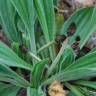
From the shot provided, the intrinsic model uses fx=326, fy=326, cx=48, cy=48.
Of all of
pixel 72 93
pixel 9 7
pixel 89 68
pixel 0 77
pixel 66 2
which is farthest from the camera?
pixel 66 2

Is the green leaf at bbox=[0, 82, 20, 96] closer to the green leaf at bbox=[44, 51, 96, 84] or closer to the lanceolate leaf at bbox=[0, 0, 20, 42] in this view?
the green leaf at bbox=[44, 51, 96, 84]

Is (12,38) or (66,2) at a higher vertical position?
(66,2)

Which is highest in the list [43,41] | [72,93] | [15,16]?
[15,16]

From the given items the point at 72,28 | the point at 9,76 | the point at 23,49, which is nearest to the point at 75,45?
the point at 72,28

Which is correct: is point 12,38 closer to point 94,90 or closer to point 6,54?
point 6,54

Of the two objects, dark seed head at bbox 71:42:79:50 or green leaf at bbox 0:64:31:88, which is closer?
green leaf at bbox 0:64:31:88

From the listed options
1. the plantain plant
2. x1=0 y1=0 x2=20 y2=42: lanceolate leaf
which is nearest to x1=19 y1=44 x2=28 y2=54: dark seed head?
the plantain plant

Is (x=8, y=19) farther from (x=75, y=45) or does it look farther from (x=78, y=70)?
(x=78, y=70)

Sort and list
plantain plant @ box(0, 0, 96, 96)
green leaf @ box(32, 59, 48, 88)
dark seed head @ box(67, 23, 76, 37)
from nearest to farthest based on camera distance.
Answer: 1. green leaf @ box(32, 59, 48, 88)
2. plantain plant @ box(0, 0, 96, 96)
3. dark seed head @ box(67, 23, 76, 37)

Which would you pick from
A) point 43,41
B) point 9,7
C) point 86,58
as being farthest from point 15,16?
point 86,58
